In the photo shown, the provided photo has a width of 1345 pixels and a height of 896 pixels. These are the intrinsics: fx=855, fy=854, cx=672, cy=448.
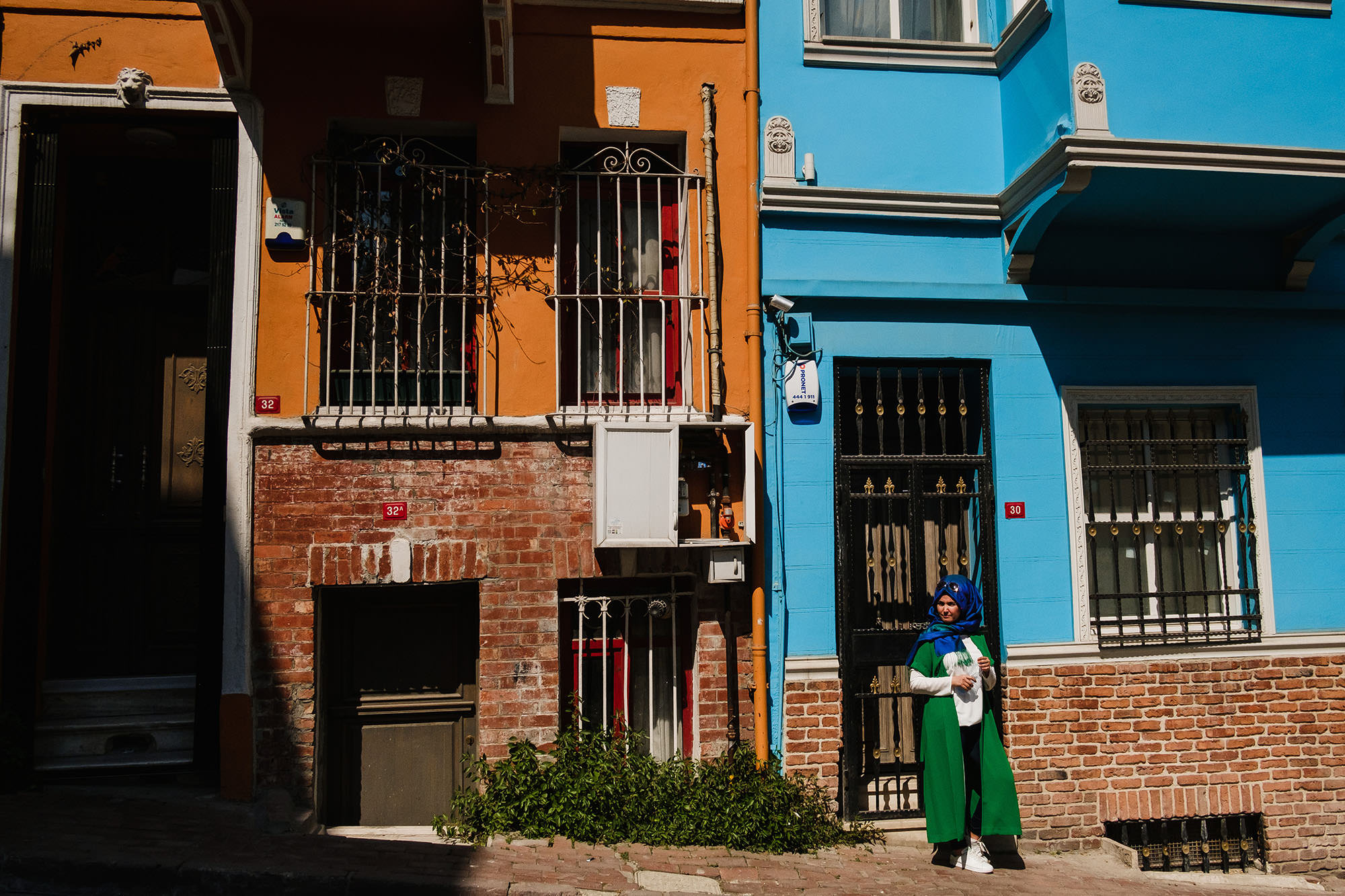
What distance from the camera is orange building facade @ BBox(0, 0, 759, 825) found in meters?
5.18

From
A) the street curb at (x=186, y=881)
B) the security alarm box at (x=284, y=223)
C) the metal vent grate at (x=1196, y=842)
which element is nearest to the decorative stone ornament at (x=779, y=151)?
the security alarm box at (x=284, y=223)

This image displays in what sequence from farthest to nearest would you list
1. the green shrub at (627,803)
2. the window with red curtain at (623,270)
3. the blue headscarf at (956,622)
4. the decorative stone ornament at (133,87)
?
the window with red curtain at (623,270) < the decorative stone ornament at (133,87) < the blue headscarf at (956,622) < the green shrub at (627,803)

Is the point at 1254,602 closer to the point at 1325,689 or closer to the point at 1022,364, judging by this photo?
the point at 1325,689

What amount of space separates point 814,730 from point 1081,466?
2537mm

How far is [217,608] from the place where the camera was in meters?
5.16

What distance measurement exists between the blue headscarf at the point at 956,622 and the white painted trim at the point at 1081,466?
1.06 meters

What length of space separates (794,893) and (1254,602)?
12.7 feet

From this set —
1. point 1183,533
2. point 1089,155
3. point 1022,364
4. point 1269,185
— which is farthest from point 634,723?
point 1269,185

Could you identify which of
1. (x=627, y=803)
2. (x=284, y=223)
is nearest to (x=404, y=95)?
(x=284, y=223)

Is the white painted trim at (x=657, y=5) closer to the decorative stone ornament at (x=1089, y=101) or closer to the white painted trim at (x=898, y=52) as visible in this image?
the white painted trim at (x=898, y=52)

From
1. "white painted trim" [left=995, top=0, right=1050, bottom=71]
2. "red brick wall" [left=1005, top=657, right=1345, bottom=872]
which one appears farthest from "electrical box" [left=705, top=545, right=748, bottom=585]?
"white painted trim" [left=995, top=0, right=1050, bottom=71]

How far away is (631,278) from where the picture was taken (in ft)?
19.2

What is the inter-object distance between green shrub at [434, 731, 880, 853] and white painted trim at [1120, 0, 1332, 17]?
213 inches

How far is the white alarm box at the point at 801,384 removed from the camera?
557 cm
